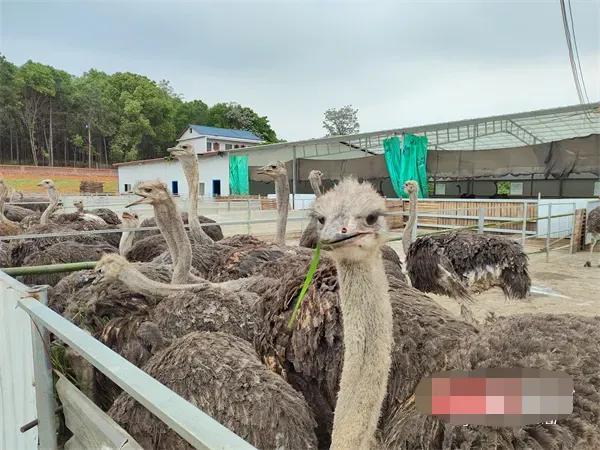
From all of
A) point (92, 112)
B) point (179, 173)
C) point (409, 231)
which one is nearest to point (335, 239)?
point (409, 231)

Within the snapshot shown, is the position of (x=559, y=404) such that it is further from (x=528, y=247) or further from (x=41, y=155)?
(x=41, y=155)

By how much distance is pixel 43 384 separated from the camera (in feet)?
4.68

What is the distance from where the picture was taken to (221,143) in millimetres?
39469

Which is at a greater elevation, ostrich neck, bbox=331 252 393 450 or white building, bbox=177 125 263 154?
white building, bbox=177 125 263 154

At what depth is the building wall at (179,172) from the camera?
2442cm

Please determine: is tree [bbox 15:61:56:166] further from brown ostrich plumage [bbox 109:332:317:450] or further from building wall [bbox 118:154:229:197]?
brown ostrich plumage [bbox 109:332:317:450]

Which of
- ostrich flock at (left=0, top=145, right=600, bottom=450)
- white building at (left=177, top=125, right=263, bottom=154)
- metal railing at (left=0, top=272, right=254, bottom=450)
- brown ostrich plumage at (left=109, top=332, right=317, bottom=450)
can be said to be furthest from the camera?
white building at (left=177, top=125, right=263, bottom=154)

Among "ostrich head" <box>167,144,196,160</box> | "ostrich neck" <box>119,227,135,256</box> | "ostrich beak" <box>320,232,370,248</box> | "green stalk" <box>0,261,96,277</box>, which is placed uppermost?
"ostrich head" <box>167,144,196,160</box>

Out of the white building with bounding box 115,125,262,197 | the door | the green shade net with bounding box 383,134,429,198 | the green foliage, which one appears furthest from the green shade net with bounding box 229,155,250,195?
the green foliage

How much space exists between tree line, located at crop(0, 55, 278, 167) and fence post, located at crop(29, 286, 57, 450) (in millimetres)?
44110

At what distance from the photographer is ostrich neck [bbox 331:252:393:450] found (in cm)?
130

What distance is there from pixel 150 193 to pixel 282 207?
2121 millimetres

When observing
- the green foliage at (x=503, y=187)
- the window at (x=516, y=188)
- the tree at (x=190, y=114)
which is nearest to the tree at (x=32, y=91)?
the tree at (x=190, y=114)

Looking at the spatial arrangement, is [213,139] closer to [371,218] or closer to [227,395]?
[227,395]
